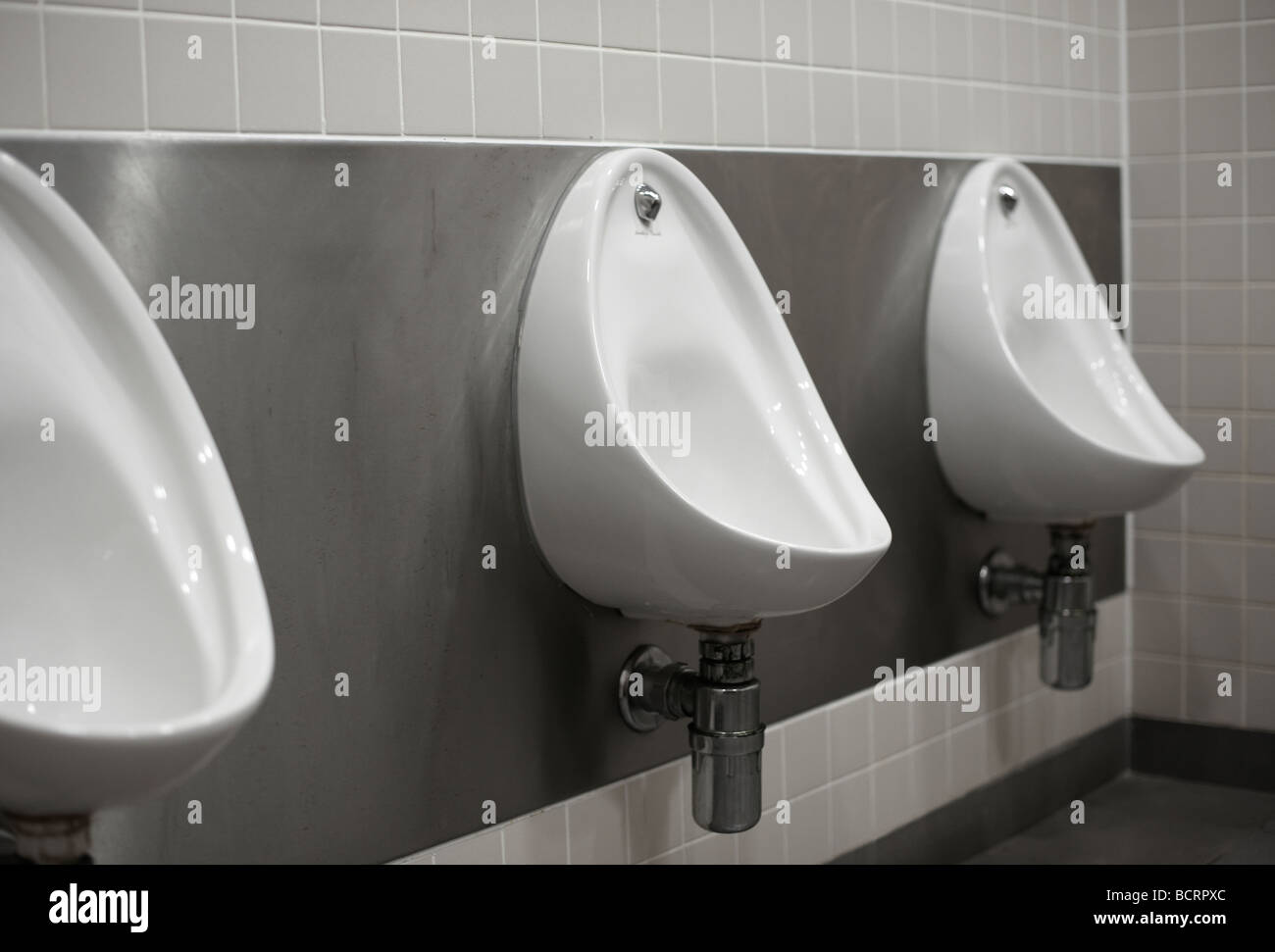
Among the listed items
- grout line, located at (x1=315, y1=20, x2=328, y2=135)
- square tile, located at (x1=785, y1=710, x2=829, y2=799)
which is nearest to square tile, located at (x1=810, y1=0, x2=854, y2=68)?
grout line, located at (x1=315, y1=20, x2=328, y2=135)

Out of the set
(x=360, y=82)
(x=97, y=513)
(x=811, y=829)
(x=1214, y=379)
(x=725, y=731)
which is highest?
(x=360, y=82)

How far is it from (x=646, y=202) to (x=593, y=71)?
0.19 m

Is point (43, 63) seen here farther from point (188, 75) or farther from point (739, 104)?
point (739, 104)

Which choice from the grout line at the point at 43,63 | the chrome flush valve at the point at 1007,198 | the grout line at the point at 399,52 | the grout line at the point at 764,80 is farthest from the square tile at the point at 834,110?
the grout line at the point at 43,63

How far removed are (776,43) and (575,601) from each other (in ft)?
2.97

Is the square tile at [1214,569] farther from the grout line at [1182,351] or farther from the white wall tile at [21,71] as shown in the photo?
the white wall tile at [21,71]

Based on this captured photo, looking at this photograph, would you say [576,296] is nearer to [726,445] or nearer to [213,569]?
[726,445]

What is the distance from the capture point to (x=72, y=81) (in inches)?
58.4

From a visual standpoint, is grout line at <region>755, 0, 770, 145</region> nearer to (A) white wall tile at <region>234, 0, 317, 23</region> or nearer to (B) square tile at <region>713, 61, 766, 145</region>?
(B) square tile at <region>713, 61, 766, 145</region>

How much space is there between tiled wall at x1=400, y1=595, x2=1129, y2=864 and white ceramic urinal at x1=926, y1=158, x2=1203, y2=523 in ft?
1.22

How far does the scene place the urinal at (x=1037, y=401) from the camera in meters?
2.46

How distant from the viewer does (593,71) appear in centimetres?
199

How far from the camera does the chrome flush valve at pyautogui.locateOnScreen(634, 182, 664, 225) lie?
6.45ft

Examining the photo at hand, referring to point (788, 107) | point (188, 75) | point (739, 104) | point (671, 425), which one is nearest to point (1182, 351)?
point (788, 107)
